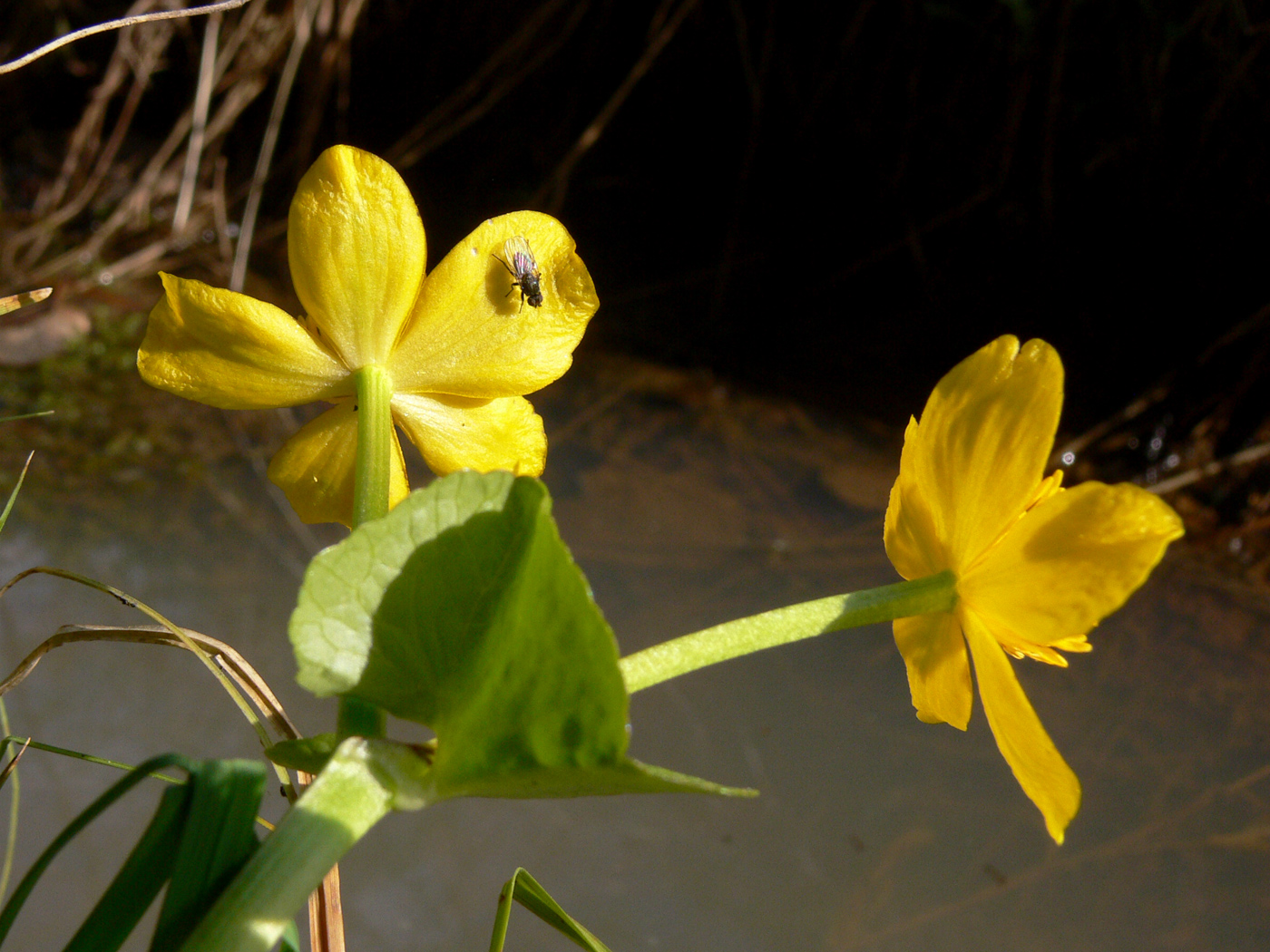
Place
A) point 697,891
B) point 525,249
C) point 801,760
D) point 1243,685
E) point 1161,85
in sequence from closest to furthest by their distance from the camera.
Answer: point 525,249 → point 697,891 → point 801,760 → point 1243,685 → point 1161,85

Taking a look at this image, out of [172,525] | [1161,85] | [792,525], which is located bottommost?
[792,525]

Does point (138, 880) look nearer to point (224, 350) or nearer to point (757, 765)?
point (224, 350)

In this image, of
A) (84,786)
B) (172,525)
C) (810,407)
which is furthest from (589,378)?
(84,786)

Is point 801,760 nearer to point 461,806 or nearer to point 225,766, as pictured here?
point 461,806

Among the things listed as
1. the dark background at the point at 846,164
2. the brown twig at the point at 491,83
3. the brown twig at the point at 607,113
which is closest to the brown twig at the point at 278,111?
the dark background at the point at 846,164

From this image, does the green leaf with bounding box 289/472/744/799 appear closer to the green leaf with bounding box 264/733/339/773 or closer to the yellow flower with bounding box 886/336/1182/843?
the green leaf with bounding box 264/733/339/773
